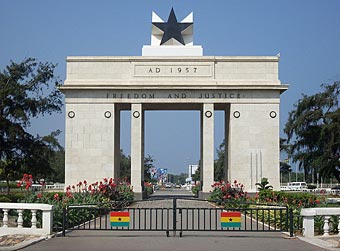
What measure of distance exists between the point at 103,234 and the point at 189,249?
4.09m

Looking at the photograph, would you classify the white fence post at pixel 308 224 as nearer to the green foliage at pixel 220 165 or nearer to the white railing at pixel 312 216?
the white railing at pixel 312 216

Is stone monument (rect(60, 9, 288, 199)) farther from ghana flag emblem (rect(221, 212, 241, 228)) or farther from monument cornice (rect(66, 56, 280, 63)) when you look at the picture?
ghana flag emblem (rect(221, 212, 241, 228))

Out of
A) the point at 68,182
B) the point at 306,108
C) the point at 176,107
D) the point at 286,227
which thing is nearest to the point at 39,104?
the point at 68,182

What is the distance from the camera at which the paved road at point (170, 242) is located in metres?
15.0

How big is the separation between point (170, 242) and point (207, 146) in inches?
1119

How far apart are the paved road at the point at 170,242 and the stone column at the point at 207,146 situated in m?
25.4

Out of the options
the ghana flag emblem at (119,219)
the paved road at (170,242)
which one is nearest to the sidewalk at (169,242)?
the paved road at (170,242)

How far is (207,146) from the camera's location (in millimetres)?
44438

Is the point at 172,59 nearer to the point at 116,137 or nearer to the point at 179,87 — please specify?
the point at 179,87

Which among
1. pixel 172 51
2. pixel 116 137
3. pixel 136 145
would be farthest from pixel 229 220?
pixel 116 137

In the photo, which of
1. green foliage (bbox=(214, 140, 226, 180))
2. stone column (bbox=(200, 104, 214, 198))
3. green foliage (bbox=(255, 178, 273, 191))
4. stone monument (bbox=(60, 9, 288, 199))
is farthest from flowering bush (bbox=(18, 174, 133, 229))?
green foliage (bbox=(214, 140, 226, 180))

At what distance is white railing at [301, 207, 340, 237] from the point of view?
56.9ft

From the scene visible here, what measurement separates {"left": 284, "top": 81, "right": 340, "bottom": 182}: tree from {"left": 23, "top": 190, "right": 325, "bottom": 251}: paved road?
35725mm

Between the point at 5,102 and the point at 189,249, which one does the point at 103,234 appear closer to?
the point at 189,249
